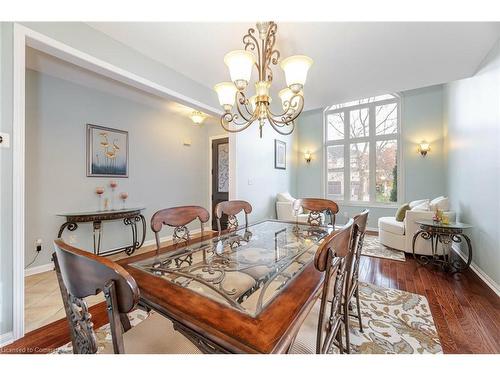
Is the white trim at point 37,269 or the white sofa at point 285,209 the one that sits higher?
the white sofa at point 285,209

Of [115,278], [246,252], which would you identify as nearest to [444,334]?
[246,252]

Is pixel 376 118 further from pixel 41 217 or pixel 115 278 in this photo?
pixel 41 217

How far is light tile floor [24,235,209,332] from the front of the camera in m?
1.79

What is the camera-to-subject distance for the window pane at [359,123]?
532cm

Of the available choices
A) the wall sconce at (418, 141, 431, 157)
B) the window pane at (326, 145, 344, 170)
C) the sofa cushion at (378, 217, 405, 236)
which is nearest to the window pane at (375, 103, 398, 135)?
the wall sconce at (418, 141, 431, 157)

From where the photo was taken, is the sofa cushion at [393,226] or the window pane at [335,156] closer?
the sofa cushion at [393,226]

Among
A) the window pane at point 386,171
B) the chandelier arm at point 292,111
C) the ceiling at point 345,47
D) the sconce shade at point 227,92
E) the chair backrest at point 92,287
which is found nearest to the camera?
the chair backrest at point 92,287

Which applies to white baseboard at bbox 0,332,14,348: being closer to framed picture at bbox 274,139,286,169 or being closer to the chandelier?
the chandelier

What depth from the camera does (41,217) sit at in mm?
2793

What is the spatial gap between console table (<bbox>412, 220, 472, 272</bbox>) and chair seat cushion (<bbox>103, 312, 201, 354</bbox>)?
3.22 meters

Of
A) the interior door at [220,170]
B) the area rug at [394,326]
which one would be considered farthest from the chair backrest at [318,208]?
the interior door at [220,170]

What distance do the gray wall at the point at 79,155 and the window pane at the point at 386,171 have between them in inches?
182

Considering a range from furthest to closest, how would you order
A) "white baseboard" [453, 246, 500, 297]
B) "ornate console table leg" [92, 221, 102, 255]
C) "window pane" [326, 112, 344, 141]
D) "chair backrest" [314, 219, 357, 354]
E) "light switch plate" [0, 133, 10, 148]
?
1. "window pane" [326, 112, 344, 141]
2. "ornate console table leg" [92, 221, 102, 255]
3. "white baseboard" [453, 246, 500, 297]
4. "light switch plate" [0, 133, 10, 148]
5. "chair backrest" [314, 219, 357, 354]

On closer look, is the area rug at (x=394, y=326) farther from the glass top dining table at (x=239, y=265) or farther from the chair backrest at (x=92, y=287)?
the chair backrest at (x=92, y=287)
